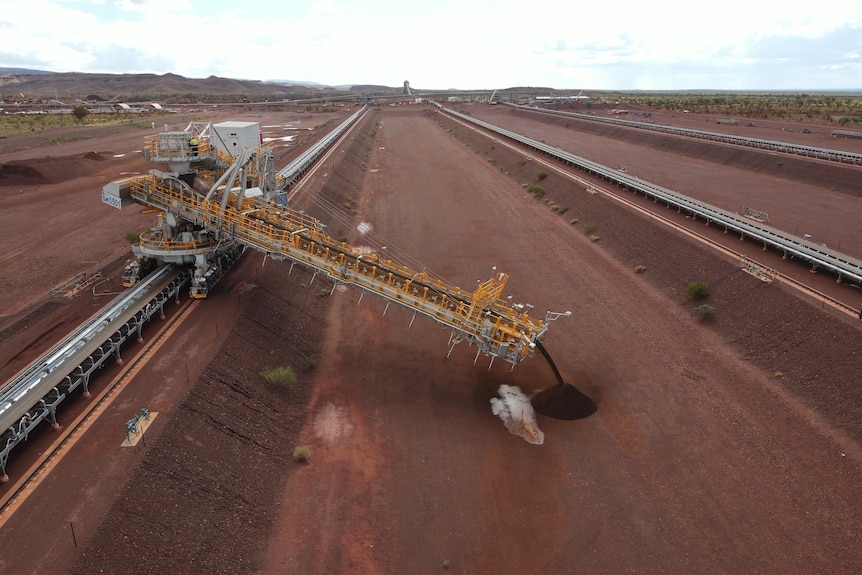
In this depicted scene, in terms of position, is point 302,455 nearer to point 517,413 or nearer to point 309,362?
point 309,362

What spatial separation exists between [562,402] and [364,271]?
924cm

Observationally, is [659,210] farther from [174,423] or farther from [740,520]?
[174,423]

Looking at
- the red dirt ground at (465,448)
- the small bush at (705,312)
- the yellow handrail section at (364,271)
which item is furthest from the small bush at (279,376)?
the small bush at (705,312)

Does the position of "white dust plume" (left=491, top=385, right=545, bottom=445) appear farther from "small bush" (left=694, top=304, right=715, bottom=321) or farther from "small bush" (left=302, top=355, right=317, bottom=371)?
"small bush" (left=694, top=304, right=715, bottom=321)

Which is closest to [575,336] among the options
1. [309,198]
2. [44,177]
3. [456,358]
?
[456,358]

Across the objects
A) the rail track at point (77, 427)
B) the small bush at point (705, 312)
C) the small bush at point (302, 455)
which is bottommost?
the small bush at point (302, 455)

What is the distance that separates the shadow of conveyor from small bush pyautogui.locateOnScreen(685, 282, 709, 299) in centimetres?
1084

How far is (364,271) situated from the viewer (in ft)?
67.8

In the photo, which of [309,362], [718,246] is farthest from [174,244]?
[718,246]

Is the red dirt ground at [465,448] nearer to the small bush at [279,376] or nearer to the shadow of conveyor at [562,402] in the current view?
the small bush at [279,376]

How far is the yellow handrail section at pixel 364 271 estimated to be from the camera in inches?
741

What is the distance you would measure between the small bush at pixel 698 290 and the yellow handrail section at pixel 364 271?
36.5ft

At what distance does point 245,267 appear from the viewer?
88.6 ft

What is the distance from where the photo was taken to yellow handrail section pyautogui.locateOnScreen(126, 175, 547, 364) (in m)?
18.8
